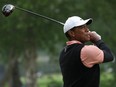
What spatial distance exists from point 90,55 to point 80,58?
10 centimetres

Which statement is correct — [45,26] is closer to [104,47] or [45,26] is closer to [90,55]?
[104,47]

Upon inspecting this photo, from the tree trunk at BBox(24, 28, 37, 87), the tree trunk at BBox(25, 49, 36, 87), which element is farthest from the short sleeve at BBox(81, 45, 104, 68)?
the tree trunk at BBox(25, 49, 36, 87)

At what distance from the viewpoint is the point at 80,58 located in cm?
591

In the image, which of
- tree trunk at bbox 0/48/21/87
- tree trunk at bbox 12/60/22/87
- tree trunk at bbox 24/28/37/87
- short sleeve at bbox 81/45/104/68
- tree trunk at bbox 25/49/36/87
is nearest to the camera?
short sleeve at bbox 81/45/104/68

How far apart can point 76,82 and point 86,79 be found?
4.3 inches

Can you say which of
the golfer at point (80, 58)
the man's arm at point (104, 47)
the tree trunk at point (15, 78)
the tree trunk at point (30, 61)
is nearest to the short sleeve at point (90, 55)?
the golfer at point (80, 58)

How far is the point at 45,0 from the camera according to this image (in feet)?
56.2

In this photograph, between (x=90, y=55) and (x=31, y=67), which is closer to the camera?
(x=90, y=55)

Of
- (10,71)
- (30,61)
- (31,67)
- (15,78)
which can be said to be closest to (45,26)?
(30,61)

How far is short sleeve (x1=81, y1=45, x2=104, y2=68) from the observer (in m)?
5.88

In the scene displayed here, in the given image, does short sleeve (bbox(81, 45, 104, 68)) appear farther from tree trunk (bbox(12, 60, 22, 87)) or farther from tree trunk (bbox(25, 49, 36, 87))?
tree trunk (bbox(12, 60, 22, 87))

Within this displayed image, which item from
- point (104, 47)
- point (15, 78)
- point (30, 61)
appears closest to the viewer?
point (104, 47)

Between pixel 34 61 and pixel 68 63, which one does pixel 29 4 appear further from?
pixel 68 63

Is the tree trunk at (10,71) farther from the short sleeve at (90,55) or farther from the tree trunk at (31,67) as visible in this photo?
the short sleeve at (90,55)
